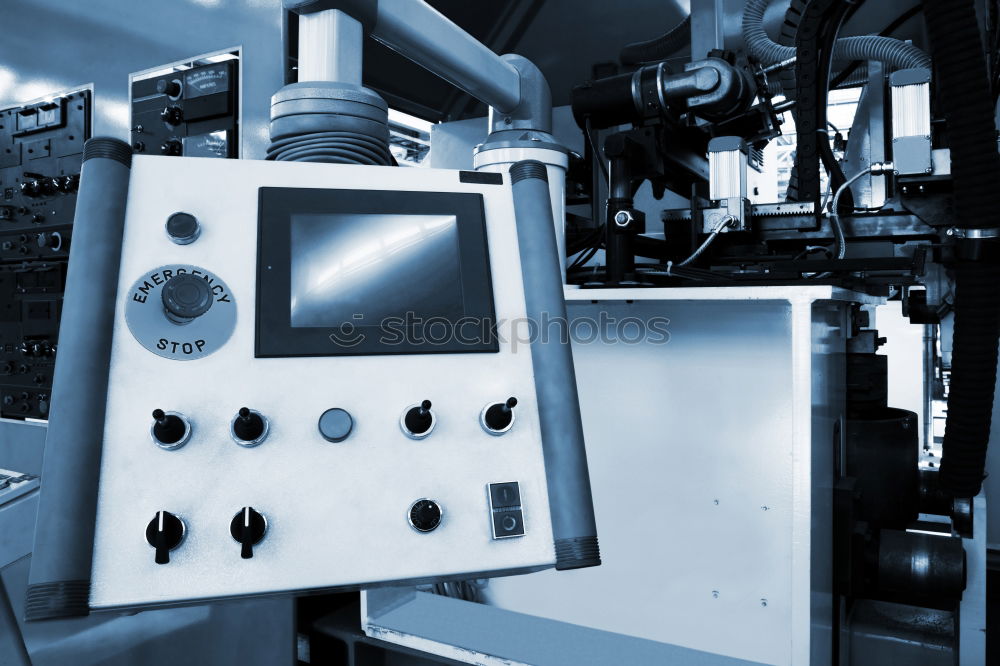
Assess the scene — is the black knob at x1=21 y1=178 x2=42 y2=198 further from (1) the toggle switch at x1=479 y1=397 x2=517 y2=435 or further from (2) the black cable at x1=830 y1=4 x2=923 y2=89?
(2) the black cable at x1=830 y1=4 x2=923 y2=89

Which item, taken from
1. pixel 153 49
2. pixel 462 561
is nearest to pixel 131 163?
pixel 462 561

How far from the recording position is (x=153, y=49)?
154 cm

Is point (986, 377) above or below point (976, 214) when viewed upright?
below

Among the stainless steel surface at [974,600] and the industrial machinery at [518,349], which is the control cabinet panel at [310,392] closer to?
the industrial machinery at [518,349]

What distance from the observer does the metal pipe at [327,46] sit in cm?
76

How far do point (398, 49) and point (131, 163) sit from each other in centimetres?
36

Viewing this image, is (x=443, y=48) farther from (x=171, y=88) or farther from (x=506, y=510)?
(x=171, y=88)

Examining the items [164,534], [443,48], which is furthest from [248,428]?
[443,48]

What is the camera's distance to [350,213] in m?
0.70

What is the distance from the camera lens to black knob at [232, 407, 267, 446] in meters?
0.60

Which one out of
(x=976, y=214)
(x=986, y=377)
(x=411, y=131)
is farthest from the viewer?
(x=411, y=131)

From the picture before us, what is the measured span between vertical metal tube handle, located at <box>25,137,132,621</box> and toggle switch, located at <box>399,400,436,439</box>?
251mm

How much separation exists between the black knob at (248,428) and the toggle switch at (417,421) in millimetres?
124

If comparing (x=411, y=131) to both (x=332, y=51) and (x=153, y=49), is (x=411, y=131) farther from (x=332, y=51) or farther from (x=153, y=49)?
(x=332, y=51)
